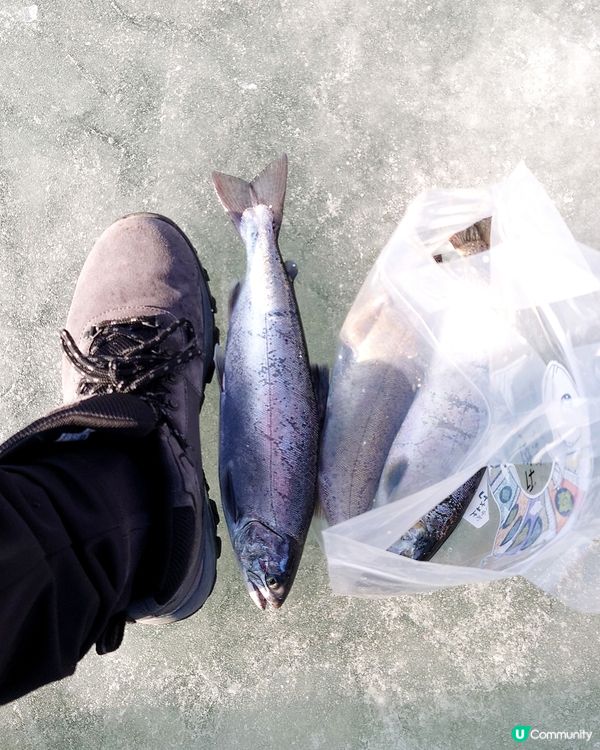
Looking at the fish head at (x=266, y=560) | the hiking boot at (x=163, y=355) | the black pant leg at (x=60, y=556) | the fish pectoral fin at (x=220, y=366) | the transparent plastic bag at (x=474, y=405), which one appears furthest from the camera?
the fish pectoral fin at (x=220, y=366)

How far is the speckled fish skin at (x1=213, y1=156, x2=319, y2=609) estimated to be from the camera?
4.87ft

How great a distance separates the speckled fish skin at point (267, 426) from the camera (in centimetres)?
148

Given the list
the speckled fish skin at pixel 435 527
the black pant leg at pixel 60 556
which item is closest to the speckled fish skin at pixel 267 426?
the speckled fish skin at pixel 435 527

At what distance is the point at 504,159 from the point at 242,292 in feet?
2.83

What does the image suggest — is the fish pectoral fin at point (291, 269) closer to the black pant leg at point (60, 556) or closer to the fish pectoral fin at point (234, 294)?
the fish pectoral fin at point (234, 294)

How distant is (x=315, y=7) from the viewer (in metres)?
1.82

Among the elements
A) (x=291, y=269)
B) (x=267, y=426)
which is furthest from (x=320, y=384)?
(x=291, y=269)

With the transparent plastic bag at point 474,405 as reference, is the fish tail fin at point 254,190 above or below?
above

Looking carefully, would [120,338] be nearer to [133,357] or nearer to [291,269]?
[133,357]

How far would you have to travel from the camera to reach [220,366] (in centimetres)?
163

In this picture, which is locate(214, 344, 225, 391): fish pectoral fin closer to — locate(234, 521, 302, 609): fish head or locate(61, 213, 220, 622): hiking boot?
locate(61, 213, 220, 622): hiking boot

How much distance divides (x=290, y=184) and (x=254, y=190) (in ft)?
0.48

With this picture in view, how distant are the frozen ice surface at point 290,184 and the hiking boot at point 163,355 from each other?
148mm

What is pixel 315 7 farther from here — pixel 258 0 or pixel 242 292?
pixel 242 292
